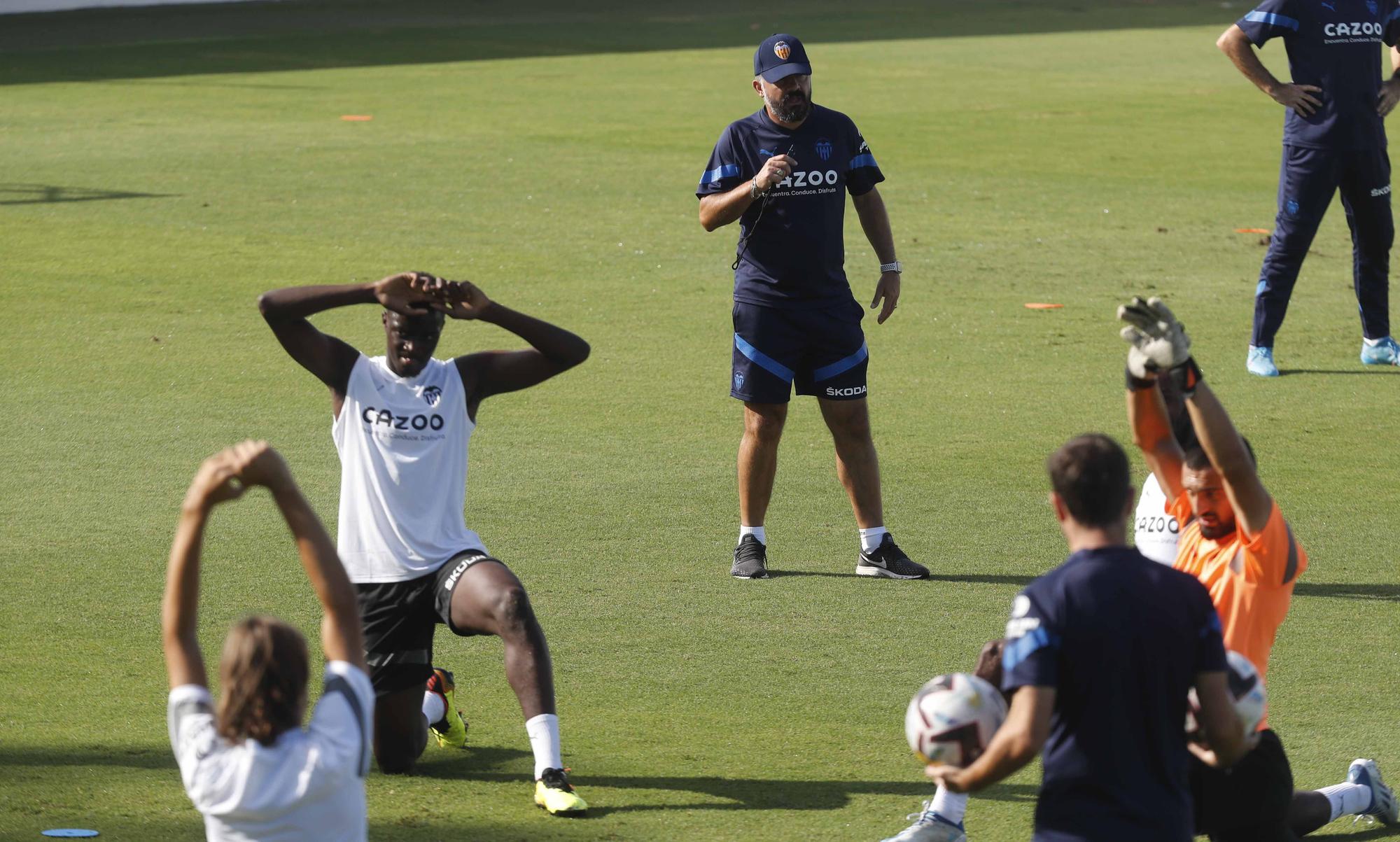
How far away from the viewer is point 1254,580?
509 cm

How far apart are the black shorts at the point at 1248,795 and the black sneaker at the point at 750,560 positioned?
3896mm

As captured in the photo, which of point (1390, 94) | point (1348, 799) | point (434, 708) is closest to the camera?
point (1348, 799)

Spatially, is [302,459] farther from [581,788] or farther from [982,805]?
[982,805]

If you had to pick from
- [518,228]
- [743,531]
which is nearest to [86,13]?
[518,228]

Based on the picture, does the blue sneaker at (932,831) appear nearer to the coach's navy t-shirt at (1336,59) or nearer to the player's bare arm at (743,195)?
the player's bare arm at (743,195)

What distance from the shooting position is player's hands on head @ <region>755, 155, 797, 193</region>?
27.7 feet

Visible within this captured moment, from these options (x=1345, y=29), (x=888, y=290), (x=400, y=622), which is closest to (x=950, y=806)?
(x=400, y=622)

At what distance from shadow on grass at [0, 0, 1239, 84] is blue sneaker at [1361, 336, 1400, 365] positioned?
1610 cm

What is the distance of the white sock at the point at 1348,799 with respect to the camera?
19.0 ft

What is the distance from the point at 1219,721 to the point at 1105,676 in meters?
0.36

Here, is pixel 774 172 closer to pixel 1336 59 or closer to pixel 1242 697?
pixel 1242 697

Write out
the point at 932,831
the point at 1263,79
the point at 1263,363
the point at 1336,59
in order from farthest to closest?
the point at 1263,363
the point at 1263,79
the point at 1336,59
the point at 932,831

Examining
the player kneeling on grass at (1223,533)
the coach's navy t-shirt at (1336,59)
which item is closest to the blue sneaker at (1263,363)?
the coach's navy t-shirt at (1336,59)

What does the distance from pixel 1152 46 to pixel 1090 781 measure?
31.7 m
